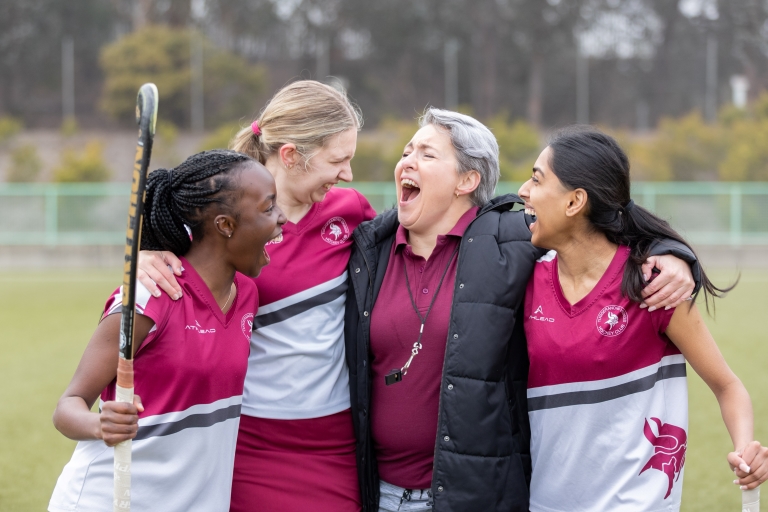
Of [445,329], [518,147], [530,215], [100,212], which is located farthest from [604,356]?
[518,147]

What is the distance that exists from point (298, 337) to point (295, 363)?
0.10 metres

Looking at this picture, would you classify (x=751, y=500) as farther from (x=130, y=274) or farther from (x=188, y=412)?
(x=130, y=274)

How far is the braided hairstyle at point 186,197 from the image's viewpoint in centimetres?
300

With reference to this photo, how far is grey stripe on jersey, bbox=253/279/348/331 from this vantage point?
11.5 ft

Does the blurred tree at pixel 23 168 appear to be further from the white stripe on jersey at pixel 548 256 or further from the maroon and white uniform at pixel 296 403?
the white stripe on jersey at pixel 548 256

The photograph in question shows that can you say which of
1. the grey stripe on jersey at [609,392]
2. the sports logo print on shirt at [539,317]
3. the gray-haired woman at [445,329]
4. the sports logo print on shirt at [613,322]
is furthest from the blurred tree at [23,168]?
the sports logo print on shirt at [613,322]

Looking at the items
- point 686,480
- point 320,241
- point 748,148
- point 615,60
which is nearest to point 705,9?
point 615,60

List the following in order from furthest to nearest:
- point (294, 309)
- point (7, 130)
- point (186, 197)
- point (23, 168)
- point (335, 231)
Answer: point (7, 130)
point (23, 168)
point (335, 231)
point (294, 309)
point (186, 197)

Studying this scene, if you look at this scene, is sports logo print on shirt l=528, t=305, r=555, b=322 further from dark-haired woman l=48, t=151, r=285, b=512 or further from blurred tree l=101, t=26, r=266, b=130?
blurred tree l=101, t=26, r=266, b=130

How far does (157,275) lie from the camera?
9.46 feet

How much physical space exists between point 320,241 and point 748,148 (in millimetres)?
26308

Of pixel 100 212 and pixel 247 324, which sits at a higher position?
pixel 100 212

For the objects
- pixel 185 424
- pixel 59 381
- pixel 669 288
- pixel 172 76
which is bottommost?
pixel 59 381

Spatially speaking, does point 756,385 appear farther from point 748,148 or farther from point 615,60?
point 615,60
